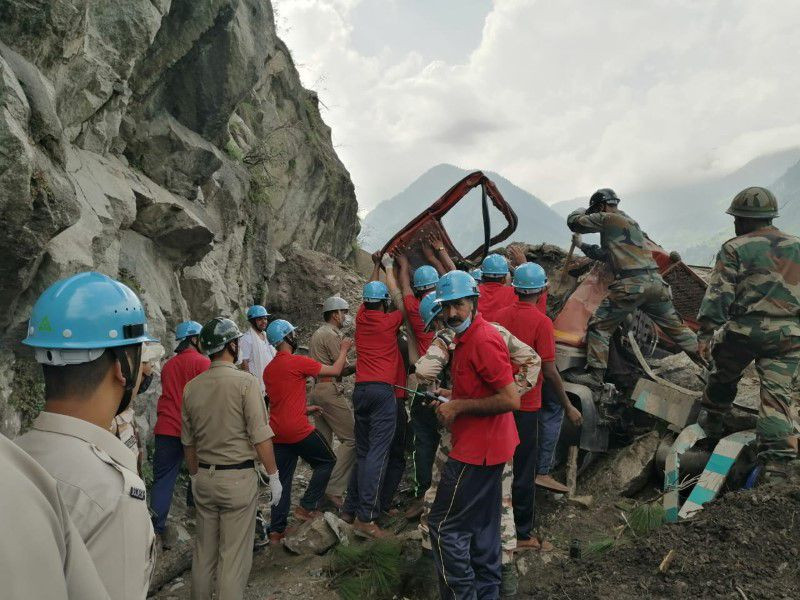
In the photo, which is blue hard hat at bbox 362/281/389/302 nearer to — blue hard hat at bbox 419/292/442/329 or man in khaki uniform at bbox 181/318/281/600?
blue hard hat at bbox 419/292/442/329

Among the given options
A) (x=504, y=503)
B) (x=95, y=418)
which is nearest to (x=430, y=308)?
(x=504, y=503)

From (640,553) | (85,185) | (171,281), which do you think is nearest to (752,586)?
(640,553)

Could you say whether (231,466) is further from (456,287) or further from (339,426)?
(339,426)

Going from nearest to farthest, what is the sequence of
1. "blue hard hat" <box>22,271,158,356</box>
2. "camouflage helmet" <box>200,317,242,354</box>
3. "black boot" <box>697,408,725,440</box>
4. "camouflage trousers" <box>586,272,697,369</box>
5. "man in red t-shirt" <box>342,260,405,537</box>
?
"blue hard hat" <box>22,271,158,356</box>
"camouflage helmet" <box>200,317,242,354</box>
"black boot" <box>697,408,725,440</box>
"man in red t-shirt" <box>342,260,405,537</box>
"camouflage trousers" <box>586,272,697,369</box>

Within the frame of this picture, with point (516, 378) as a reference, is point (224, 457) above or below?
below

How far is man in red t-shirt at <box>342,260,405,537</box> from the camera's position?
16.2 ft

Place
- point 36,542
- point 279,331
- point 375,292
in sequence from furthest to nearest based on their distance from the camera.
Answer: point 375,292 < point 279,331 < point 36,542

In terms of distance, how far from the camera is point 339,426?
5738 millimetres

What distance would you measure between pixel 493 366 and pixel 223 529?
211cm

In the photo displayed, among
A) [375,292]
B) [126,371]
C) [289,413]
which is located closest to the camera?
[126,371]

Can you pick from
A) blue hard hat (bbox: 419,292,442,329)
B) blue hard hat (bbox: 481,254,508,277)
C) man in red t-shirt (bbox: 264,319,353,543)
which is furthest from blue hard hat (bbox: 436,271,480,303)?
blue hard hat (bbox: 481,254,508,277)

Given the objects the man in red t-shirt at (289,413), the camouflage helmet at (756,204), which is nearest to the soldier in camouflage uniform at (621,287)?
the camouflage helmet at (756,204)

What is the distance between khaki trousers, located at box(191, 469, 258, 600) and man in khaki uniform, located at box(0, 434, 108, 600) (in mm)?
3007

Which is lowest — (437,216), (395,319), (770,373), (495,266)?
(770,373)
